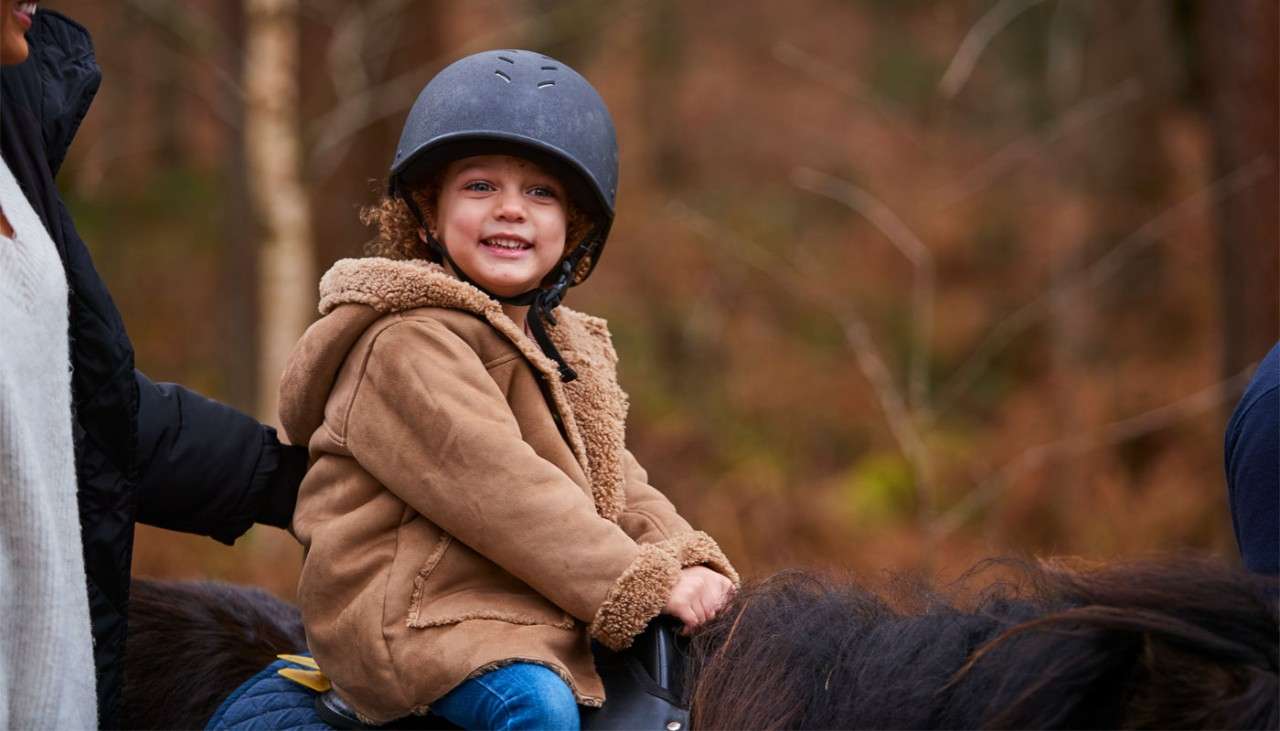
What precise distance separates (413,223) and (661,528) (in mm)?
867

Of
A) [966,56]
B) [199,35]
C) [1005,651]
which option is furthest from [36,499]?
[199,35]

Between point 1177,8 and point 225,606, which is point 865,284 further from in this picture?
point 225,606

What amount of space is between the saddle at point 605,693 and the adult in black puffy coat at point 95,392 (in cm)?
27

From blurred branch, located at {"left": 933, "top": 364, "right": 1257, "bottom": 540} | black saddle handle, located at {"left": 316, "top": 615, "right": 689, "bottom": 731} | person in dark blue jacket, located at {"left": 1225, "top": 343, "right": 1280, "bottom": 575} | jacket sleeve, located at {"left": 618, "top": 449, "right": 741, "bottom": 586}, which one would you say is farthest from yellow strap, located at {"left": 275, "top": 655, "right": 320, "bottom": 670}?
blurred branch, located at {"left": 933, "top": 364, "right": 1257, "bottom": 540}

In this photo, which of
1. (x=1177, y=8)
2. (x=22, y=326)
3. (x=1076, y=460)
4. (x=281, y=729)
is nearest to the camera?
(x=22, y=326)

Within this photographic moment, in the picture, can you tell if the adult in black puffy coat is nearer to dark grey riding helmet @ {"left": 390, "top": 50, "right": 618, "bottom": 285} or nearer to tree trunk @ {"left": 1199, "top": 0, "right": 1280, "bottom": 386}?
dark grey riding helmet @ {"left": 390, "top": 50, "right": 618, "bottom": 285}

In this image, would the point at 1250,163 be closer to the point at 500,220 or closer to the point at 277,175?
the point at 500,220

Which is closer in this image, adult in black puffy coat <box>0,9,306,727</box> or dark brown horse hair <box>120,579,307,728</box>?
adult in black puffy coat <box>0,9,306,727</box>

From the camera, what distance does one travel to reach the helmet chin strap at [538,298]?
2807 mm

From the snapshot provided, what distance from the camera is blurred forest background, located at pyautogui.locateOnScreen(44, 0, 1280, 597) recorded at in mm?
8188

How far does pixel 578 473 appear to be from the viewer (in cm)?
269

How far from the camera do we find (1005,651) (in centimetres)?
209

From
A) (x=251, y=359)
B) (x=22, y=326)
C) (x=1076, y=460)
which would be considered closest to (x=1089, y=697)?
(x=22, y=326)

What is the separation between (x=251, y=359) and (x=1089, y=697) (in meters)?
9.39
